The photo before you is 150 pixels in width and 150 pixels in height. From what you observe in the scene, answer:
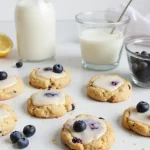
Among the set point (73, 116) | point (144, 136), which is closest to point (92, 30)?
point (73, 116)

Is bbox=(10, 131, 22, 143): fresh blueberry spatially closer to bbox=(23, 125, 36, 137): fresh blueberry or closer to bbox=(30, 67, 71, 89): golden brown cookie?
bbox=(23, 125, 36, 137): fresh blueberry

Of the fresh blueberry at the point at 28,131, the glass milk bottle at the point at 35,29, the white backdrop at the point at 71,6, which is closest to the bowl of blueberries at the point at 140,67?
the glass milk bottle at the point at 35,29

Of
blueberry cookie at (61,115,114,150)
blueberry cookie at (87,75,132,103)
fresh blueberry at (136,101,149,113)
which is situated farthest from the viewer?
blueberry cookie at (87,75,132,103)

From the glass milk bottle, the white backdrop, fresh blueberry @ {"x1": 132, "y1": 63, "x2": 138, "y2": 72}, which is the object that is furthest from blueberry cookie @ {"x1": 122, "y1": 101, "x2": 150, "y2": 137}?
the white backdrop

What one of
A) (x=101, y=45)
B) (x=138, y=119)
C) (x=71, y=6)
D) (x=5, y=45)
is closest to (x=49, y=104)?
(x=138, y=119)

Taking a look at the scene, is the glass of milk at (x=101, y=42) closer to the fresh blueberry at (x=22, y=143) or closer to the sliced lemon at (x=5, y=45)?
the sliced lemon at (x=5, y=45)

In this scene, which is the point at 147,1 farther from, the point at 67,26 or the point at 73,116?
the point at 73,116
